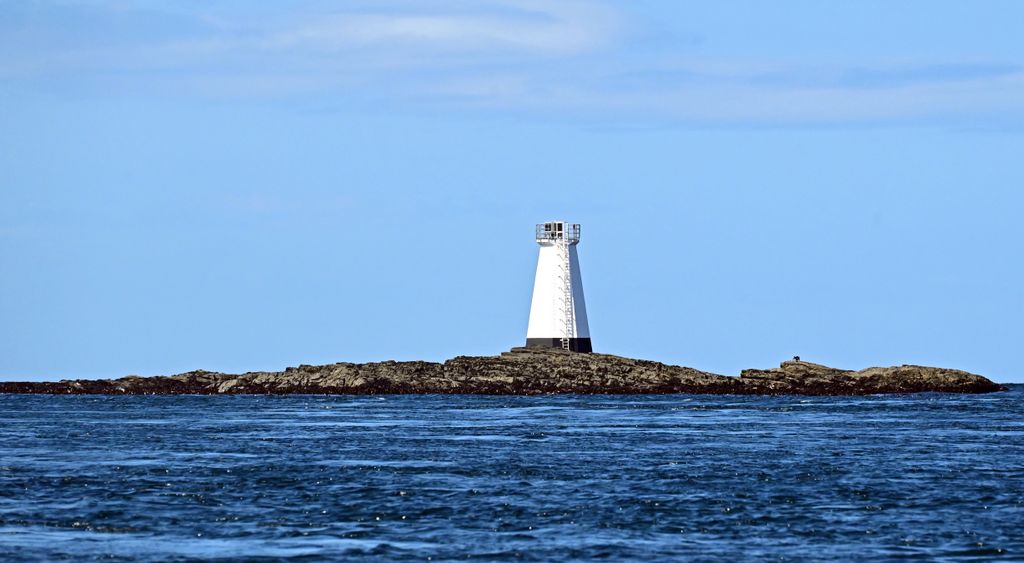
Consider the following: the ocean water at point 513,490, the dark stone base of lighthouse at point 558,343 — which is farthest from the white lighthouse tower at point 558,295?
the ocean water at point 513,490

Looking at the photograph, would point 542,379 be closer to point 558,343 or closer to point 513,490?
point 558,343

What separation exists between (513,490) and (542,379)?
213 ft

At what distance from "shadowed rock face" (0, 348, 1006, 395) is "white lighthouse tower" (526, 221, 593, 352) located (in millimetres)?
1230

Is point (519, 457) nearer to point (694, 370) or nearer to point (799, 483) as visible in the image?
point (799, 483)

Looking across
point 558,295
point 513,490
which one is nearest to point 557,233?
point 558,295

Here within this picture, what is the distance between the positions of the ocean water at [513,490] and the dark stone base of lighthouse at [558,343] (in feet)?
113

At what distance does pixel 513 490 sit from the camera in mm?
35281

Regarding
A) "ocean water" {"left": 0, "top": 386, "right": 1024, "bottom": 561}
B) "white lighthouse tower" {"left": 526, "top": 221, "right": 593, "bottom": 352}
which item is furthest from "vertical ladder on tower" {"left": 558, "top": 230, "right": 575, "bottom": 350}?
"ocean water" {"left": 0, "top": 386, "right": 1024, "bottom": 561}

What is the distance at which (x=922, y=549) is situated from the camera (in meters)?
26.1

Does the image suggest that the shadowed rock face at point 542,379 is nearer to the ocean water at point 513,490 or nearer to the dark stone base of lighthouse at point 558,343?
the dark stone base of lighthouse at point 558,343

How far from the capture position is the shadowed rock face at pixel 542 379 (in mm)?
100875

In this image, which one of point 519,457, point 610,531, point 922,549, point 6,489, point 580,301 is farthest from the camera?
point 580,301

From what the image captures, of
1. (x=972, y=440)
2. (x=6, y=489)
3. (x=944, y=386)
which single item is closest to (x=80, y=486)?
(x=6, y=489)

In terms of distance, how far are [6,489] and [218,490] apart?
16.5 feet
